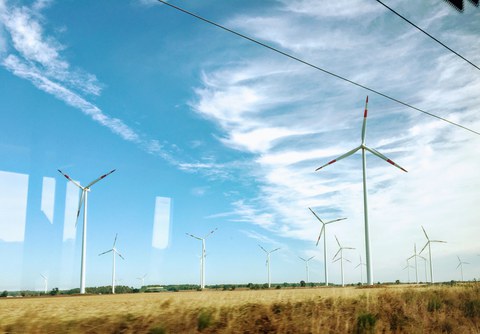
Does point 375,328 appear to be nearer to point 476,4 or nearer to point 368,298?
point 368,298

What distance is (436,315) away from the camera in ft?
81.6

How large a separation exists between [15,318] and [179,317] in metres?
5.31

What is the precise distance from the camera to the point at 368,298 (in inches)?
1001

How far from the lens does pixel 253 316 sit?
18406 mm

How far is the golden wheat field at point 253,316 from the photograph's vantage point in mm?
14875

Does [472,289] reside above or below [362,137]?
below

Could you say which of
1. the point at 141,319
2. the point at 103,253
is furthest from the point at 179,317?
the point at 103,253

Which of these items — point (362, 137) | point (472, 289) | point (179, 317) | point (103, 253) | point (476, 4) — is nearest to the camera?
point (179, 317)

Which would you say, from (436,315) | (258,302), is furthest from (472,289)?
(258,302)

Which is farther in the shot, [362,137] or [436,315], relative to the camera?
[362,137]

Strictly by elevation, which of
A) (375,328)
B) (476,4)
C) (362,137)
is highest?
(362,137)

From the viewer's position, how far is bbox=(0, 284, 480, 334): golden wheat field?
14.9m

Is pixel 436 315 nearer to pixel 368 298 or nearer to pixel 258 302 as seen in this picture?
pixel 368 298

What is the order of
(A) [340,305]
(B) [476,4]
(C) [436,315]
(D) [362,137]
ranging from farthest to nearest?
1. (D) [362,137]
2. (C) [436,315]
3. (A) [340,305]
4. (B) [476,4]
